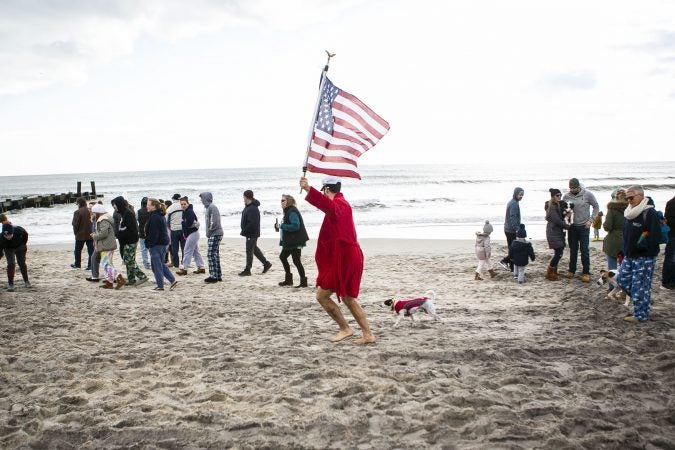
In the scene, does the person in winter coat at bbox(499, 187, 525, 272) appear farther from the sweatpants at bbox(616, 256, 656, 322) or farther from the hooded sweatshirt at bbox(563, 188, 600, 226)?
the sweatpants at bbox(616, 256, 656, 322)

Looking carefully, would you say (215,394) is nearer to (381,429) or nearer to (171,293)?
(381,429)

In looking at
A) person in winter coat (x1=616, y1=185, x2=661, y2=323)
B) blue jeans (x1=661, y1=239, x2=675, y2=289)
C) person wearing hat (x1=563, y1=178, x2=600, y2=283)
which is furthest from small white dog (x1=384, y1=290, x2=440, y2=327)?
blue jeans (x1=661, y1=239, x2=675, y2=289)

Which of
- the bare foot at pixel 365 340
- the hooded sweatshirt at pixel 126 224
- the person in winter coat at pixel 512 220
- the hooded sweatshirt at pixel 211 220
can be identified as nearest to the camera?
the bare foot at pixel 365 340

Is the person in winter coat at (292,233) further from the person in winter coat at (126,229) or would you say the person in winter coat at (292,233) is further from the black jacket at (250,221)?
the person in winter coat at (126,229)

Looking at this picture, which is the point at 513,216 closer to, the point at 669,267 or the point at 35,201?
the point at 669,267

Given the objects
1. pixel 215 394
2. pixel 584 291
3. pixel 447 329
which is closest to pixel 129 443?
pixel 215 394

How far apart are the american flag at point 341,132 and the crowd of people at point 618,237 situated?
10.5 ft

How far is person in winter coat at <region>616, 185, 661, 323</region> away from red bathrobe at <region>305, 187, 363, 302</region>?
11.8ft

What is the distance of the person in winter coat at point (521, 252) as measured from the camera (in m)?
9.25

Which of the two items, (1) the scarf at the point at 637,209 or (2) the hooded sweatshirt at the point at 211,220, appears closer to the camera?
(1) the scarf at the point at 637,209

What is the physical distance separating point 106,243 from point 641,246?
8.88 metres

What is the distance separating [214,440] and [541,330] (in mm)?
4372

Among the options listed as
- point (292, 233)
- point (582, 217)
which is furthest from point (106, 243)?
point (582, 217)

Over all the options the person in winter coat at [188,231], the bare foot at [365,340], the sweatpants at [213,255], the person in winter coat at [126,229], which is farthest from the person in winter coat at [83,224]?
the bare foot at [365,340]
